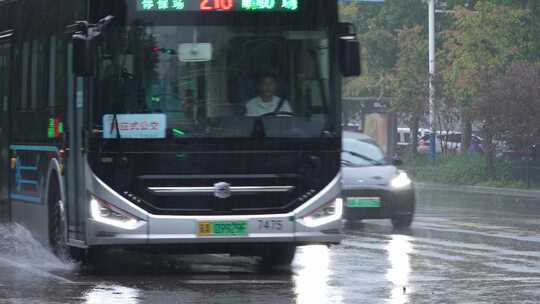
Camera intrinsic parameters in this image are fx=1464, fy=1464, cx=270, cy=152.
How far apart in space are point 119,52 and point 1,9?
482 cm

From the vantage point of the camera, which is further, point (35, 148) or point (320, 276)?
point (35, 148)

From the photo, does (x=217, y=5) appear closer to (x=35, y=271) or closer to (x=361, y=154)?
(x=35, y=271)

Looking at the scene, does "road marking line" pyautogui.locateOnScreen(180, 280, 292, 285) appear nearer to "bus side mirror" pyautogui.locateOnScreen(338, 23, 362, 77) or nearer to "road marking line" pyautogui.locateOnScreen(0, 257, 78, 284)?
"road marking line" pyautogui.locateOnScreen(0, 257, 78, 284)

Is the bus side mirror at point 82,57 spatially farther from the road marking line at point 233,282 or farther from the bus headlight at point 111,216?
the road marking line at point 233,282

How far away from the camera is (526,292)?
13.1 m

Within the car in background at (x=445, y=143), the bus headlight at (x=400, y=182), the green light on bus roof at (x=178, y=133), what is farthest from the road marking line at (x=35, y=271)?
the car in background at (x=445, y=143)

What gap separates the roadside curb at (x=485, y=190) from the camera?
38.2 metres

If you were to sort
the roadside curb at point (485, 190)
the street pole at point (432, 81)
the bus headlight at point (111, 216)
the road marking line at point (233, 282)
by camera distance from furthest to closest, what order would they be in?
the street pole at point (432, 81), the roadside curb at point (485, 190), the bus headlight at point (111, 216), the road marking line at point (233, 282)

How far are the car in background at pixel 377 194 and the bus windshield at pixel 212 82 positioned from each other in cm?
802

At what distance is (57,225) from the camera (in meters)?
15.7

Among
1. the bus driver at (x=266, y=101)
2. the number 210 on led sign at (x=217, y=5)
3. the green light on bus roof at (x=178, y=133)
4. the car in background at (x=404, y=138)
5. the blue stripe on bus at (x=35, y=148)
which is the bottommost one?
the car in background at (x=404, y=138)

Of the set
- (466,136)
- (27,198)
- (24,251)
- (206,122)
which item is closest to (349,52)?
(206,122)

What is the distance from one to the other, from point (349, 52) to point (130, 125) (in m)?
2.26

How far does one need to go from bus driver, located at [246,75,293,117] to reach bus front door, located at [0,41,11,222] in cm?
471
